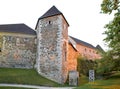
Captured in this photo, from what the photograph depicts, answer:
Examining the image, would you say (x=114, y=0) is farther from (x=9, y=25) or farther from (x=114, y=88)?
(x=9, y=25)

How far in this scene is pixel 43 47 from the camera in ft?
121

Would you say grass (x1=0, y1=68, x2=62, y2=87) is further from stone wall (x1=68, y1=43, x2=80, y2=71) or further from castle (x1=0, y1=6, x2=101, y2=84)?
stone wall (x1=68, y1=43, x2=80, y2=71)

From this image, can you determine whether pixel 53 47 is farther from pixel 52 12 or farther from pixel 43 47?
pixel 52 12

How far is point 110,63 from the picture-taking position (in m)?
26.3

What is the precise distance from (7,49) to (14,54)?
4.67 feet

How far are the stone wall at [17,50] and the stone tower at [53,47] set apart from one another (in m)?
4.84

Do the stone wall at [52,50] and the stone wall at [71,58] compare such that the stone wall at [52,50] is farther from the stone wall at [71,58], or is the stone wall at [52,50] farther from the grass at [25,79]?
the stone wall at [71,58]

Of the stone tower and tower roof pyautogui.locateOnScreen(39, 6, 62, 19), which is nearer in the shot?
the stone tower

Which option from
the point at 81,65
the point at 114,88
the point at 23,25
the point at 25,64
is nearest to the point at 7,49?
the point at 25,64

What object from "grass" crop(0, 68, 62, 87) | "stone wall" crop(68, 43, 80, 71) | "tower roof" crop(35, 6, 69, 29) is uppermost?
"tower roof" crop(35, 6, 69, 29)

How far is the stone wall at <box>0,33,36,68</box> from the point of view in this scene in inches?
1601

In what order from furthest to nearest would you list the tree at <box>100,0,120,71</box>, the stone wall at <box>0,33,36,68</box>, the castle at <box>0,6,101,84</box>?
1. the stone wall at <box>0,33,36,68</box>
2. the castle at <box>0,6,101,84</box>
3. the tree at <box>100,0,120,71</box>

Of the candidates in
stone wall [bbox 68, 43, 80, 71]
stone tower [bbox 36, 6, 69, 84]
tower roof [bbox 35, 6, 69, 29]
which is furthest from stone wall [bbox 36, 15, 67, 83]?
stone wall [bbox 68, 43, 80, 71]

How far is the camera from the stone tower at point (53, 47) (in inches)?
1390
